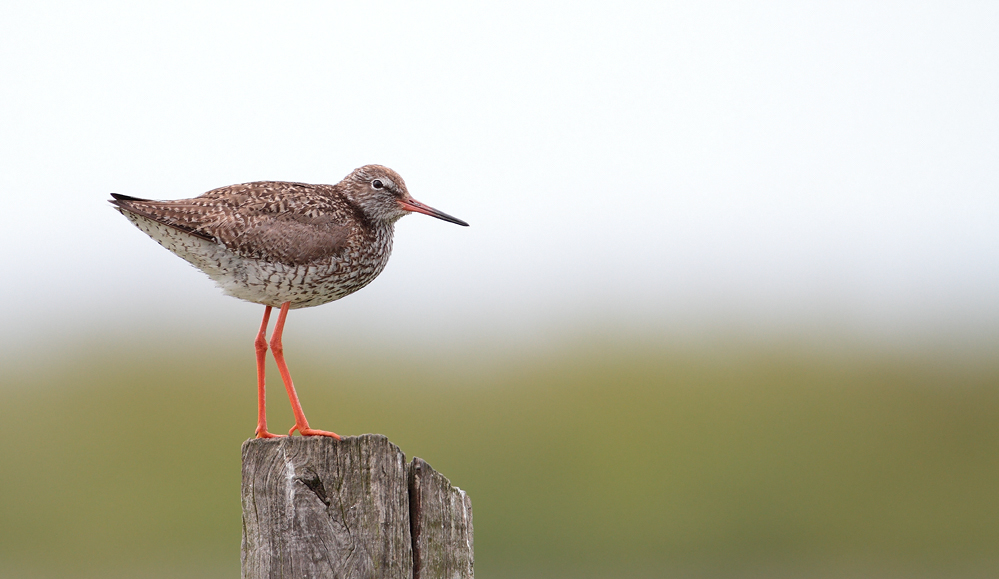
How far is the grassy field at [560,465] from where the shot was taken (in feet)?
43.3

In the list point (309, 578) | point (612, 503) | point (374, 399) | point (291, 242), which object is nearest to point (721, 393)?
point (612, 503)

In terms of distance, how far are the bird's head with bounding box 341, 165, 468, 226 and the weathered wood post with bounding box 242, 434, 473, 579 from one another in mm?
2887

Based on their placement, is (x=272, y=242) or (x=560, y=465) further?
(x=560, y=465)

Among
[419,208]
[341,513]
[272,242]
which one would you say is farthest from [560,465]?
[341,513]

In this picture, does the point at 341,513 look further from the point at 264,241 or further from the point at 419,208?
the point at 419,208

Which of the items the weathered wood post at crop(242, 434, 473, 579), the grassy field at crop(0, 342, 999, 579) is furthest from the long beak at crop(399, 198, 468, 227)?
the grassy field at crop(0, 342, 999, 579)

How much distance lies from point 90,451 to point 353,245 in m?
8.77

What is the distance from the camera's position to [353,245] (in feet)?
21.7

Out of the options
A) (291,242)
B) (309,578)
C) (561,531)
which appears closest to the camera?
(309,578)

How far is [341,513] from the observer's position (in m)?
4.38

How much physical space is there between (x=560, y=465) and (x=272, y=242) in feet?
27.3

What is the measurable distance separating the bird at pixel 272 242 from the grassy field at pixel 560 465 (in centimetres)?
632

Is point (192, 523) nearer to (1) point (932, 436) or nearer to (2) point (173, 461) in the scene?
(2) point (173, 461)

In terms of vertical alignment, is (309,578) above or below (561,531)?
below
